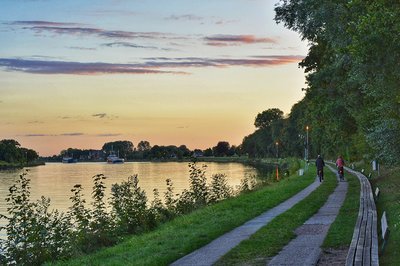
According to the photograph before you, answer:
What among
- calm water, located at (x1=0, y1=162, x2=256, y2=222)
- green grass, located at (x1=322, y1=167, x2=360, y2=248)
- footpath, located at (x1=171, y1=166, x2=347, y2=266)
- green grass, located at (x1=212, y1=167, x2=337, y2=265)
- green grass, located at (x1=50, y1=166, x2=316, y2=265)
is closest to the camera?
footpath, located at (x1=171, y1=166, x2=347, y2=266)

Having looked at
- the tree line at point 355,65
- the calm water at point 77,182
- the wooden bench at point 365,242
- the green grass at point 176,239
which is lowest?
the calm water at point 77,182

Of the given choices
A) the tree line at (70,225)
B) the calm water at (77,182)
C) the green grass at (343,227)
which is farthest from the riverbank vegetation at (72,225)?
the green grass at (343,227)

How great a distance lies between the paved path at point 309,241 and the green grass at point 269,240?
0.74 feet

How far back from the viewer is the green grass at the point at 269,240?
1315cm

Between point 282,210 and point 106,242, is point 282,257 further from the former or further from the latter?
point 282,210

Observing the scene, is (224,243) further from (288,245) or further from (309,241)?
(309,241)

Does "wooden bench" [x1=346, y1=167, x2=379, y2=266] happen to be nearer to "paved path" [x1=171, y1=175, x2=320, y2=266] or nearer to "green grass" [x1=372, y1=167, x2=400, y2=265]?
"green grass" [x1=372, y1=167, x2=400, y2=265]

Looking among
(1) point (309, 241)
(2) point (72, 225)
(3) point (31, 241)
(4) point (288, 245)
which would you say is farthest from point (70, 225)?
(1) point (309, 241)

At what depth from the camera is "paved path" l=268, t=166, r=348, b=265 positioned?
42.1 ft

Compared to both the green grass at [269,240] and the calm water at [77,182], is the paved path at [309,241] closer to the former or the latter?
the green grass at [269,240]

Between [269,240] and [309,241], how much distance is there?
1.07m

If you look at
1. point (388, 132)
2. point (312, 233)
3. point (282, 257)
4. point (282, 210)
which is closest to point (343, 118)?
point (282, 210)

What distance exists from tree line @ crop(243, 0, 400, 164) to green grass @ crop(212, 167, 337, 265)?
3800 millimetres

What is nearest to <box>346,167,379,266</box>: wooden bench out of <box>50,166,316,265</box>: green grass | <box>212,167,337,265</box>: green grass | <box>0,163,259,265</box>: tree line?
<box>212,167,337,265</box>: green grass
